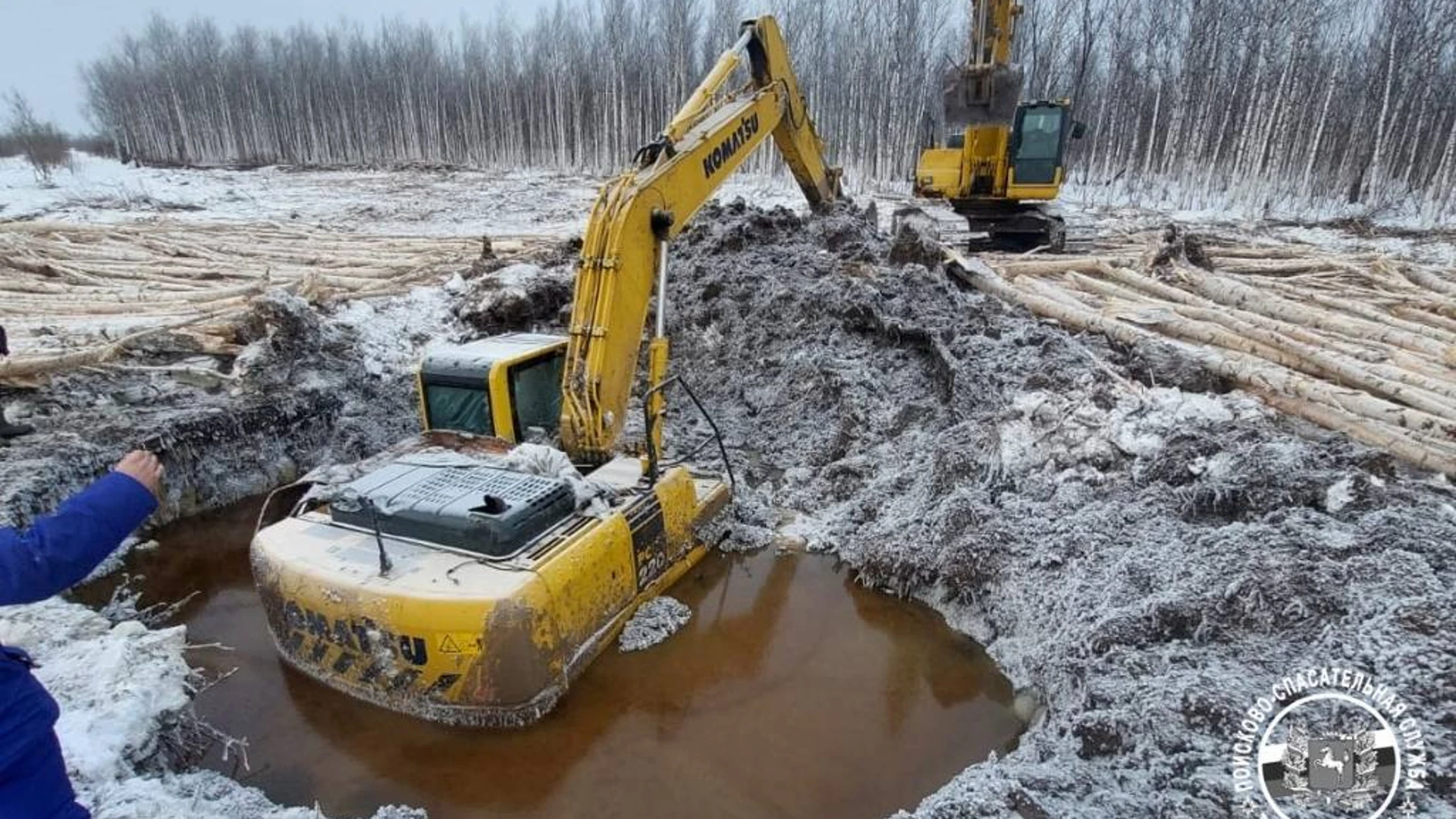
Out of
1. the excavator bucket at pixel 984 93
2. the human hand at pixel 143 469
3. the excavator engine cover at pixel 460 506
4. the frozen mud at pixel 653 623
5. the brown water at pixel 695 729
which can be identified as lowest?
the brown water at pixel 695 729

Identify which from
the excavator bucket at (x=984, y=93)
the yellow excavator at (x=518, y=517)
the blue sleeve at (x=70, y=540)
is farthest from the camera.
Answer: the excavator bucket at (x=984, y=93)

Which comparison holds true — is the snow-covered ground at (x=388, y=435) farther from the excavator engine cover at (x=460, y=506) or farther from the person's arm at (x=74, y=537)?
the person's arm at (x=74, y=537)

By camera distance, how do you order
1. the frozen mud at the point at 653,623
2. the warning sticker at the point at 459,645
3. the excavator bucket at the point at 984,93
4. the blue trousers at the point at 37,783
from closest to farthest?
the blue trousers at the point at 37,783 → the warning sticker at the point at 459,645 → the frozen mud at the point at 653,623 → the excavator bucket at the point at 984,93

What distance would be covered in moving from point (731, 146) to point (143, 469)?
18.1ft

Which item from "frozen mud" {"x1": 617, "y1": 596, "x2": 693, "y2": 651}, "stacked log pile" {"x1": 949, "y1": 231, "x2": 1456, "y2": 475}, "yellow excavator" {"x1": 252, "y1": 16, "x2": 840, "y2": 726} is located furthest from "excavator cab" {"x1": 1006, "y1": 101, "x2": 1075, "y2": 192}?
"frozen mud" {"x1": 617, "y1": 596, "x2": 693, "y2": 651}

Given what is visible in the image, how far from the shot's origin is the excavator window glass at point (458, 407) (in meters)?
5.64

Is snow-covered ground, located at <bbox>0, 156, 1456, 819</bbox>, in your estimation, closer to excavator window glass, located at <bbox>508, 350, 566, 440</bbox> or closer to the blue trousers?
the blue trousers

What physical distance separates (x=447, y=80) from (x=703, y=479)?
4458 centimetres

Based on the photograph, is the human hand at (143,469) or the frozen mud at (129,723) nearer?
the human hand at (143,469)

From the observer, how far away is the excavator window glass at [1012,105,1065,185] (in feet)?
40.8

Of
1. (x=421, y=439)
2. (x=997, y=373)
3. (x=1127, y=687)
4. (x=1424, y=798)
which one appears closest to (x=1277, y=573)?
(x=1127, y=687)

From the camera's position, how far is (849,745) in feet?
14.2

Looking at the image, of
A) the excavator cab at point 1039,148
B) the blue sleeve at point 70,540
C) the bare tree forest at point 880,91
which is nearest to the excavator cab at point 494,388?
the blue sleeve at point 70,540

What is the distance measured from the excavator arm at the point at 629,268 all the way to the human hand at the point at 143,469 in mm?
3236
